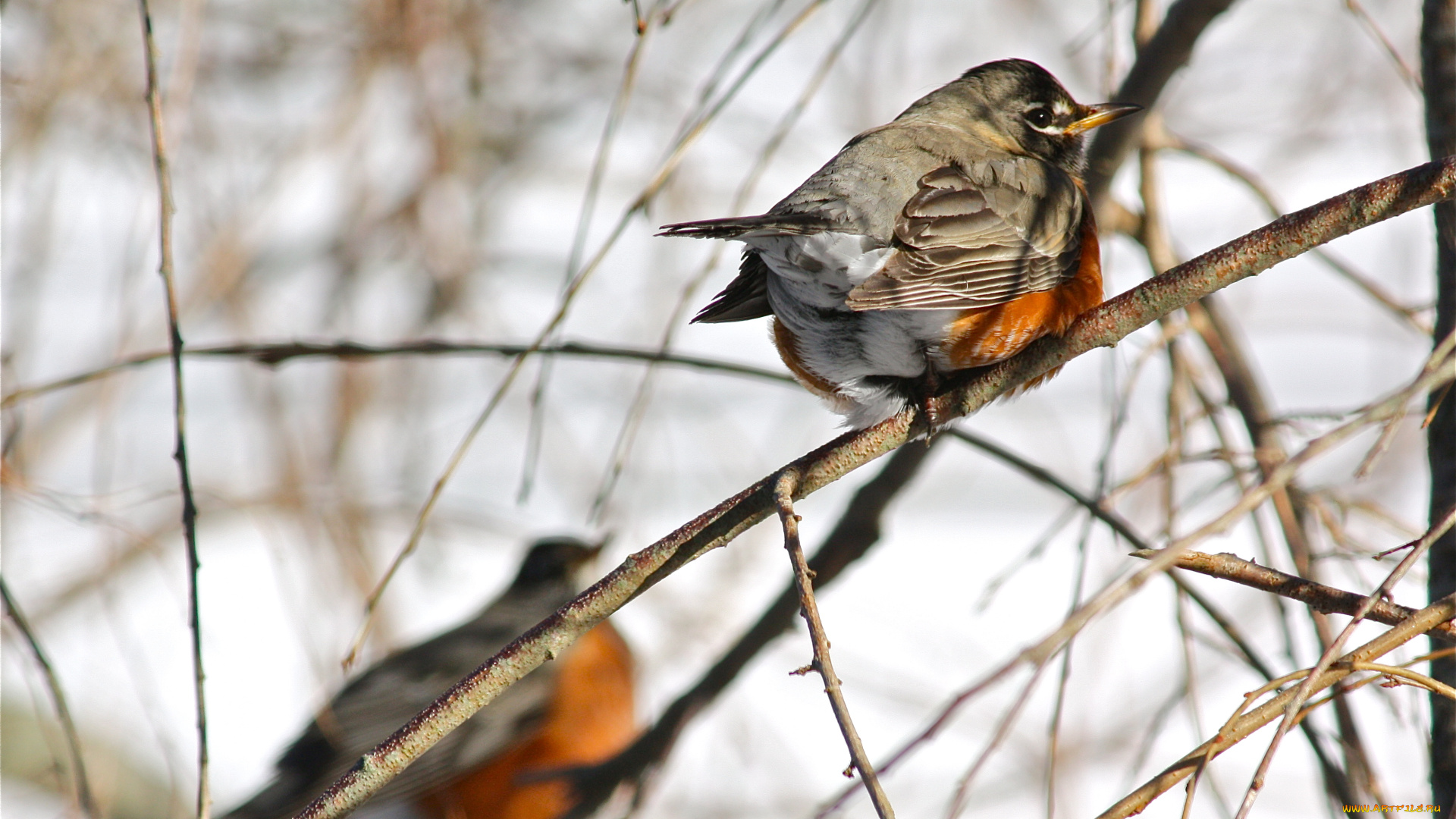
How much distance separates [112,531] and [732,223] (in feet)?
4.54

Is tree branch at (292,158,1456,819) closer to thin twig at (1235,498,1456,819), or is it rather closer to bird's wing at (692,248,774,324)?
thin twig at (1235,498,1456,819)

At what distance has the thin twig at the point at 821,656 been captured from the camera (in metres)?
1.05

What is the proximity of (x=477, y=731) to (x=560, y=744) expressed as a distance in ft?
1.07

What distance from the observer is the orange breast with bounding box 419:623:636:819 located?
13.1 ft

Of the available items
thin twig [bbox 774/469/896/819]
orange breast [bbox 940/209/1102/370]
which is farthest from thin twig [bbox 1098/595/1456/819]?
orange breast [bbox 940/209/1102/370]

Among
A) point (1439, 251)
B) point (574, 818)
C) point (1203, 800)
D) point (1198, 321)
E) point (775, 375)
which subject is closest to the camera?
point (1439, 251)

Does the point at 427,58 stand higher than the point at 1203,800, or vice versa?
the point at 427,58

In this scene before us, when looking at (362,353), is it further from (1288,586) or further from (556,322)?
(1288,586)

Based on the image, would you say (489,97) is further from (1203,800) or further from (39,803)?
(1203,800)

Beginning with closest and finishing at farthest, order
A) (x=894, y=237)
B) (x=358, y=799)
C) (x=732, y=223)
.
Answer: (x=358, y=799) → (x=732, y=223) → (x=894, y=237)

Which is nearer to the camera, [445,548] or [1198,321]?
[1198,321]

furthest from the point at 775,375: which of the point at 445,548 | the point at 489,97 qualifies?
the point at 489,97

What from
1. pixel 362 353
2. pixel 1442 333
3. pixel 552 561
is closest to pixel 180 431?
pixel 362 353

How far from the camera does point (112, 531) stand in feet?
7.65
